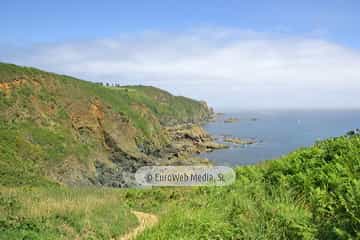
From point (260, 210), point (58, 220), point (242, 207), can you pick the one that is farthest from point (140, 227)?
point (260, 210)

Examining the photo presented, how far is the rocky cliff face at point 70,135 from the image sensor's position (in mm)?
37312

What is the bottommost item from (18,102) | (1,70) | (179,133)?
(179,133)

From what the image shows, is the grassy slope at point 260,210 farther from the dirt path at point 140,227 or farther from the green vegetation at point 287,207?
the dirt path at point 140,227

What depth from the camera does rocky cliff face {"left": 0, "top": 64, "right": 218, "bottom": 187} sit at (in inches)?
1469

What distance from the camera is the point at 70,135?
155 feet

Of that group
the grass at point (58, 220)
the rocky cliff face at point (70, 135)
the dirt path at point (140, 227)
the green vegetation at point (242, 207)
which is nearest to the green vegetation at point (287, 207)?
the green vegetation at point (242, 207)

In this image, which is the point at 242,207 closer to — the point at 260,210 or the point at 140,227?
the point at 260,210

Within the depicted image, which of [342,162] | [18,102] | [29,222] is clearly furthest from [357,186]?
[18,102]

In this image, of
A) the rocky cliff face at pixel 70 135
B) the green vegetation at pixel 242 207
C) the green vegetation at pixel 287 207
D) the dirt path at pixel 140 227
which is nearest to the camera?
the green vegetation at pixel 287 207

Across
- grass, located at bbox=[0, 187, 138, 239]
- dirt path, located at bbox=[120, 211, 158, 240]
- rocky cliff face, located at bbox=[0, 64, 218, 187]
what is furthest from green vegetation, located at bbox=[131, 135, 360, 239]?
rocky cliff face, located at bbox=[0, 64, 218, 187]

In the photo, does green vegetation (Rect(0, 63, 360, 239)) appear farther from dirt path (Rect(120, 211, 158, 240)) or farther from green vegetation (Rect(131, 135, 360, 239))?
dirt path (Rect(120, 211, 158, 240))

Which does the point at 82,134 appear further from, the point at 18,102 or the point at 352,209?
the point at 352,209

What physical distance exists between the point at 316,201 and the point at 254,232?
1.07 meters

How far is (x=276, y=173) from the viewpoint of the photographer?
27.6 feet
